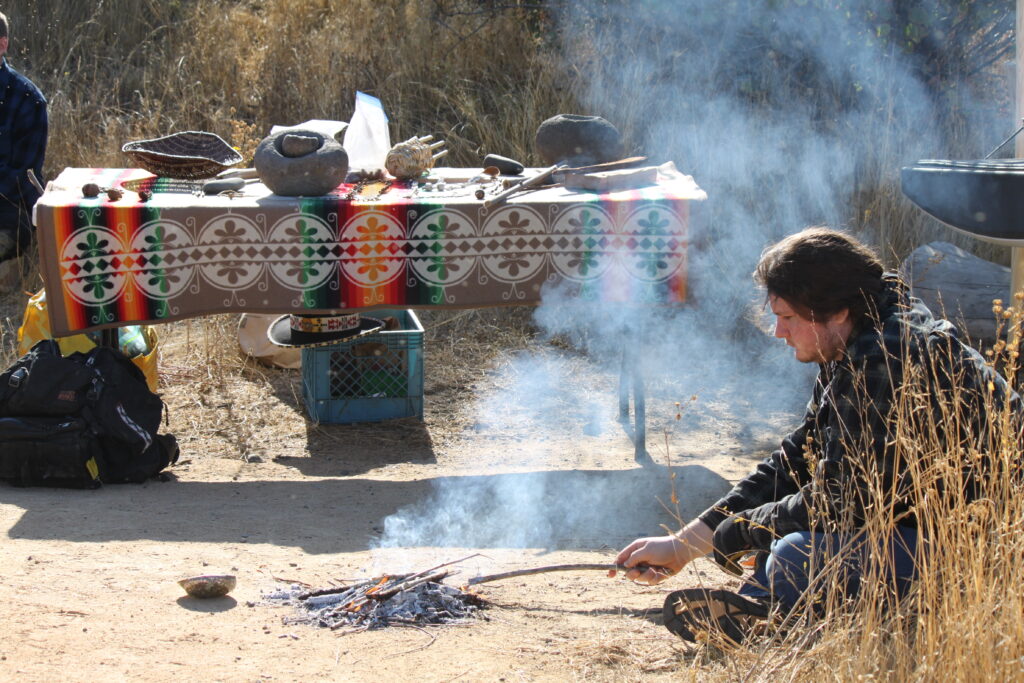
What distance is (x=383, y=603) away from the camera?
3371 millimetres

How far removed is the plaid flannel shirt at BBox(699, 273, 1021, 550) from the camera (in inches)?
106

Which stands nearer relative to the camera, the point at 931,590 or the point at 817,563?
the point at 931,590

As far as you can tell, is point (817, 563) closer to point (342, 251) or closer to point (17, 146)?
point (342, 251)

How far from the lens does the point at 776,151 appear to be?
7.80m

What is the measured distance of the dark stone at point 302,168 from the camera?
4.85m

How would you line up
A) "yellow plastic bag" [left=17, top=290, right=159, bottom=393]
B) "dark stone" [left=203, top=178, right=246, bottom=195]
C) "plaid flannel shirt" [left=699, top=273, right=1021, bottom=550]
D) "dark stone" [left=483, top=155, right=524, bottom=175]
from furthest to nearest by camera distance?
"dark stone" [left=483, top=155, right=524, bottom=175]
"yellow plastic bag" [left=17, top=290, right=159, bottom=393]
"dark stone" [left=203, top=178, right=246, bottom=195]
"plaid flannel shirt" [left=699, top=273, right=1021, bottom=550]

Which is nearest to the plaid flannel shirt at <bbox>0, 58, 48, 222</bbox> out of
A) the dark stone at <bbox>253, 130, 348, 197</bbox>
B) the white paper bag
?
the white paper bag

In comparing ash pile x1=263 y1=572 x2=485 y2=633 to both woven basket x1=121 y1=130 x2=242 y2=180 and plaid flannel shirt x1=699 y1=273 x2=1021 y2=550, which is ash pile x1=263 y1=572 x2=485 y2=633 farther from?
woven basket x1=121 y1=130 x2=242 y2=180

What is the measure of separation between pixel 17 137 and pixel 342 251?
3.07 meters

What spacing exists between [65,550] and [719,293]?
14.9ft

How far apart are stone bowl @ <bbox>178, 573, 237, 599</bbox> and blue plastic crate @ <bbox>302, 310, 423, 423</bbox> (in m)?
2.16

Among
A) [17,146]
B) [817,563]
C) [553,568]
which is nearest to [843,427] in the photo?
[817,563]

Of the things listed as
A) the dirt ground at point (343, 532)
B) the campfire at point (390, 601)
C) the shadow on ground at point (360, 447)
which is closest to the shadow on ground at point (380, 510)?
the dirt ground at point (343, 532)

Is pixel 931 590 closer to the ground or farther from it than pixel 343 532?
farther from it
